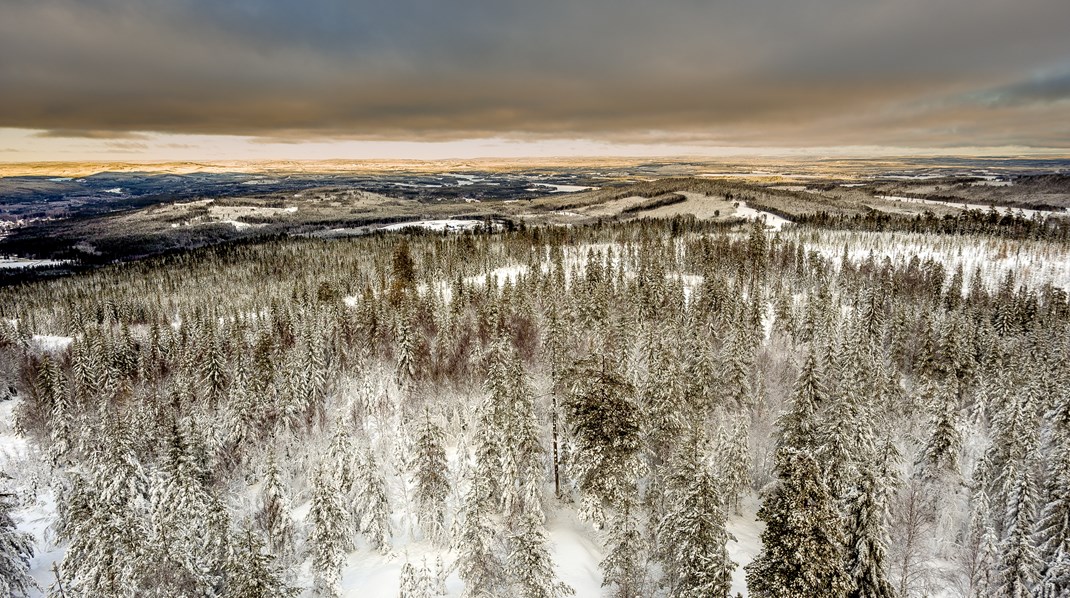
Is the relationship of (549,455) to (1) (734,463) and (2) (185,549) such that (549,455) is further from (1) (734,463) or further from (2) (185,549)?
(2) (185,549)

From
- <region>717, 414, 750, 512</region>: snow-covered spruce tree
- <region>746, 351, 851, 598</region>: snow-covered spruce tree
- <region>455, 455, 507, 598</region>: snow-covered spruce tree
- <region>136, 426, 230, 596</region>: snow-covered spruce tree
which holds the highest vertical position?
<region>746, 351, 851, 598</region>: snow-covered spruce tree

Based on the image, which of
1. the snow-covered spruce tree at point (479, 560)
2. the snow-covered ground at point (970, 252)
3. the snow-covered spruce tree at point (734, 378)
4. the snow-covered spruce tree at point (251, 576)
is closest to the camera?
the snow-covered spruce tree at point (251, 576)

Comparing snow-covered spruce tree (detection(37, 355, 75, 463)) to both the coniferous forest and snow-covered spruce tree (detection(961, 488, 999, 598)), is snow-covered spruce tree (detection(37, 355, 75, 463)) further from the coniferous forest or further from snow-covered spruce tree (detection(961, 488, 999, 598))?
snow-covered spruce tree (detection(961, 488, 999, 598))

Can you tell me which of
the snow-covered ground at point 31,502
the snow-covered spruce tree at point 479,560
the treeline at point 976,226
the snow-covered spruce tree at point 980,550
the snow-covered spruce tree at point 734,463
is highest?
the treeline at point 976,226

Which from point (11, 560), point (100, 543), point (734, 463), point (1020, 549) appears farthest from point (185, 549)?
point (1020, 549)

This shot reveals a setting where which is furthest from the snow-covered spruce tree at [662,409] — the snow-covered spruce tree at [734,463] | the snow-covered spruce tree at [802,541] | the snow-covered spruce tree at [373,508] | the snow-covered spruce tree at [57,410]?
the snow-covered spruce tree at [57,410]

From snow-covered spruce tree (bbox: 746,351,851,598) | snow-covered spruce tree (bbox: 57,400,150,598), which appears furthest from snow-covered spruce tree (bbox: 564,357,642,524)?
snow-covered spruce tree (bbox: 57,400,150,598)

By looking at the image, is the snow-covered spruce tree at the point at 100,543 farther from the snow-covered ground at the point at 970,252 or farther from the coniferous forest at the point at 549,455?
the snow-covered ground at the point at 970,252

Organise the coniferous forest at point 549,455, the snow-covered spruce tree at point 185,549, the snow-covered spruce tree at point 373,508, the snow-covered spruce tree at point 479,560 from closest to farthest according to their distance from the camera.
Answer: the snow-covered spruce tree at point 185,549
the coniferous forest at point 549,455
the snow-covered spruce tree at point 479,560
the snow-covered spruce tree at point 373,508
